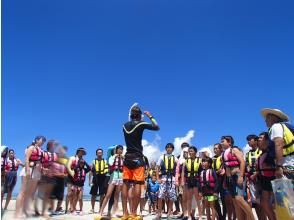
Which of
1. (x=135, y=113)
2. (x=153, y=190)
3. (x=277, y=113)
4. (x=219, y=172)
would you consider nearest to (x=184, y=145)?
(x=219, y=172)

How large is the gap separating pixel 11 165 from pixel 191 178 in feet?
24.9

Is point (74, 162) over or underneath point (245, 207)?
over

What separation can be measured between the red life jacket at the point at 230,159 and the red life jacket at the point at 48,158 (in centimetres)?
448

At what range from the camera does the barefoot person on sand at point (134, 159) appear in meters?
7.51

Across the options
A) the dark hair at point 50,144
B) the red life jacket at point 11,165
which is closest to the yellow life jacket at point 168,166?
the dark hair at point 50,144

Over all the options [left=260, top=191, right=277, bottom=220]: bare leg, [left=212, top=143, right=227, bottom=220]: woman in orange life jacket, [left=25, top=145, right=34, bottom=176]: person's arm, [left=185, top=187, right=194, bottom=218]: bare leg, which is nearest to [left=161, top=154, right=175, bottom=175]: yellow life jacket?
[left=185, top=187, right=194, bottom=218]: bare leg

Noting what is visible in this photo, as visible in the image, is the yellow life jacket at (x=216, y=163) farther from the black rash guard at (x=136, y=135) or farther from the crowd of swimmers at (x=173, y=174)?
the black rash guard at (x=136, y=135)

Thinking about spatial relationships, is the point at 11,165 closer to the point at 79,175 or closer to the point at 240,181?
the point at 79,175

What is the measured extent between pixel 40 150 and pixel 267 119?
6462 millimetres

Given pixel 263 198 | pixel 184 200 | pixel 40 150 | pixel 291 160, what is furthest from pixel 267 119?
pixel 40 150

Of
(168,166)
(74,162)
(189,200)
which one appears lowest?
(189,200)

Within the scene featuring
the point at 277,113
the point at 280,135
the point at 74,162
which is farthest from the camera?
the point at 74,162

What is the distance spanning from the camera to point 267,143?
6.80 meters

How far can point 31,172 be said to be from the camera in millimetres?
9664
